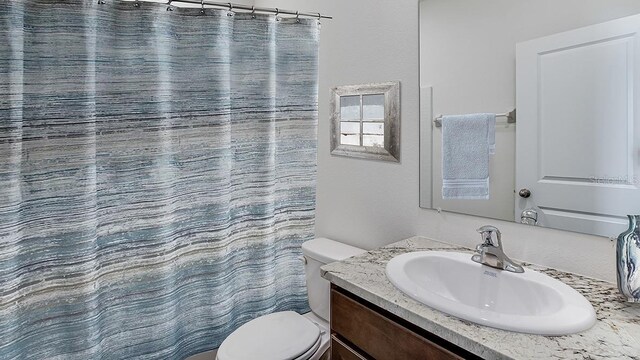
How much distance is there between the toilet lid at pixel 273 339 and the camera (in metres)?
1.48

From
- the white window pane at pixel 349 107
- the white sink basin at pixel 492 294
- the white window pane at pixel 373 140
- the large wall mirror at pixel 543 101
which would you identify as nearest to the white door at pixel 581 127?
the large wall mirror at pixel 543 101

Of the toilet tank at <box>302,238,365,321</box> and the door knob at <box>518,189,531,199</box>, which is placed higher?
the door knob at <box>518,189,531,199</box>

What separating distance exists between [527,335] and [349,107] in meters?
1.36

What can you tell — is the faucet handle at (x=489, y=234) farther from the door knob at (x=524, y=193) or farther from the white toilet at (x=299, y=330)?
the white toilet at (x=299, y=330)

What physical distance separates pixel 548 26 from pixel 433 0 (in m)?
0.49

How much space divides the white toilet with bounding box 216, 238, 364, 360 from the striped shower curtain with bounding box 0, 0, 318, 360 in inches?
7.1

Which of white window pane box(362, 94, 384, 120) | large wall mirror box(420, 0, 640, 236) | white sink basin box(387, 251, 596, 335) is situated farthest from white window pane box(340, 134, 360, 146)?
white sink basin box(387, 251, 596, 335)

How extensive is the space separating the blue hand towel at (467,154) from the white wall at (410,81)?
0.08 meters

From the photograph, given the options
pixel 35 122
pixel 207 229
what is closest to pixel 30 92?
pixel 35 122

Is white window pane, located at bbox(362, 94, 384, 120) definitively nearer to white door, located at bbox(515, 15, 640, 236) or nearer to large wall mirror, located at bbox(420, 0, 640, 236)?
large wall mirror, located at bbox(420, 0, 640, 236)

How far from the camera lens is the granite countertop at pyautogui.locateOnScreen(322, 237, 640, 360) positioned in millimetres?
790

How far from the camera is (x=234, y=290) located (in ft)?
6.08

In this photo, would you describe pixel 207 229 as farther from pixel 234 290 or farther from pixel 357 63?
pixel 357 63

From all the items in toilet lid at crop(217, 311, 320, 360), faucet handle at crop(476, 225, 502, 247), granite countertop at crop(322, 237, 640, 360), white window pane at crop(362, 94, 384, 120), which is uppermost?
white window pane at crop(362, 94, 384, 120)
